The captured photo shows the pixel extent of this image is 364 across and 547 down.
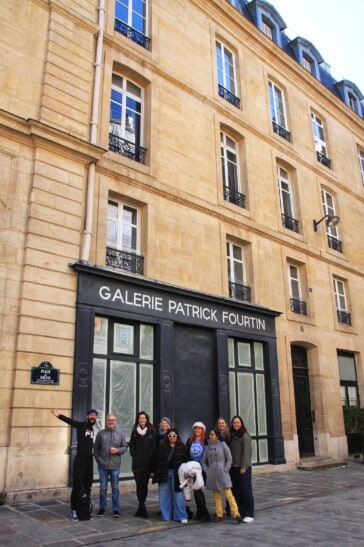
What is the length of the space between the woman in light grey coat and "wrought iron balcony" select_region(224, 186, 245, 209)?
795 cm

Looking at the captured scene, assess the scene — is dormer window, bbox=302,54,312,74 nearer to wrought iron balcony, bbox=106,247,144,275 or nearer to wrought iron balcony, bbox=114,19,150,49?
wrought iron balcony, bbox=114,19,150,49

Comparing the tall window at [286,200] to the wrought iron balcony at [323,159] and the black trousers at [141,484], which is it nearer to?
the wrought iron balcony at [323,159]

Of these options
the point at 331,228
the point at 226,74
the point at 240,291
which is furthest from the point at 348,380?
the point at 226,74

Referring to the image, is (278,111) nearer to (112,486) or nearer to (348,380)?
(348,380)

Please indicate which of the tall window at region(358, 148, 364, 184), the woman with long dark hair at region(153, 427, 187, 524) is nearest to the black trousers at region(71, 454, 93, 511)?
the woman with long dark hair at region(153, 427, 187, 524)

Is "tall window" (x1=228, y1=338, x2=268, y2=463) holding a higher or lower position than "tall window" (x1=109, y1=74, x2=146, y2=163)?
lower

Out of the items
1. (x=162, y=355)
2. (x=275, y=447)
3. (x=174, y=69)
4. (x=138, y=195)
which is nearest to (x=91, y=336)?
(x=162, y=355)

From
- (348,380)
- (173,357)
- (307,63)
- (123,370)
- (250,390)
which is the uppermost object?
(307,63)

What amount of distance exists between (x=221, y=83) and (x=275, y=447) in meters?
10.6

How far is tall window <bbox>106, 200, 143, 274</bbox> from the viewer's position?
33.0 ft

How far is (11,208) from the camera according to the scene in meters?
8.41

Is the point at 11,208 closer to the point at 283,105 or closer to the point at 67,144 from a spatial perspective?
the point at 67,144

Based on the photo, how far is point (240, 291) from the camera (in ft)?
41.6

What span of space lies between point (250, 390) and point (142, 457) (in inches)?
222
